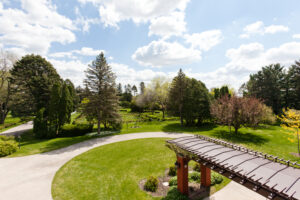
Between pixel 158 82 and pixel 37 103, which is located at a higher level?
pixel 158 82

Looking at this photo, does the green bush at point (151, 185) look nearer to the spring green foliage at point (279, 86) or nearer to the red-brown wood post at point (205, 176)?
the red-brown wood post at point (205, 176)

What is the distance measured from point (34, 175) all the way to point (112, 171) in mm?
5708

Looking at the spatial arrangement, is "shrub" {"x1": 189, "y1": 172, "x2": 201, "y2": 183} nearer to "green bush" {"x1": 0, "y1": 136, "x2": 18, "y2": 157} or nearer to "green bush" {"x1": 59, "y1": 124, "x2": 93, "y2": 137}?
"green bush" {"x1": 59, "y1": 124, "x2": 93, "y2": 137}

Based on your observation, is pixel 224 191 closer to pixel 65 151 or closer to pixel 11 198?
A: pixel 11 198

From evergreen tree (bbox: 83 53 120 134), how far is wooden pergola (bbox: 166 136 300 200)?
14.1 meters

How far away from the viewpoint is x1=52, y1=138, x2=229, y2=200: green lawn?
8.54 metres

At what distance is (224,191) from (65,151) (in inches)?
598

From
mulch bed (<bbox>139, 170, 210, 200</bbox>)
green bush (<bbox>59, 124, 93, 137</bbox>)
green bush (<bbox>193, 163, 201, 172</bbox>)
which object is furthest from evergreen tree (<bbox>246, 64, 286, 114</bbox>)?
green bush (<bbox>59, 124, 93, 137</bbox>)

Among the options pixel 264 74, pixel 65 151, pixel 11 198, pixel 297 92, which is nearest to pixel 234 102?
pixel 65 151

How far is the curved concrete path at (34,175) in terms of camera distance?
27.0 feet

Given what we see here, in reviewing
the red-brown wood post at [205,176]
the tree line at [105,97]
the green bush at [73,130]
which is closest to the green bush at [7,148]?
the tree line at [105,97]

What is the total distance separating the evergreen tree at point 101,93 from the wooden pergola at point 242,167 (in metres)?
14.1

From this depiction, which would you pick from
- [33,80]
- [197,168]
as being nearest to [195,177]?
[197,168]

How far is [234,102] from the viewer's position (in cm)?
1880
